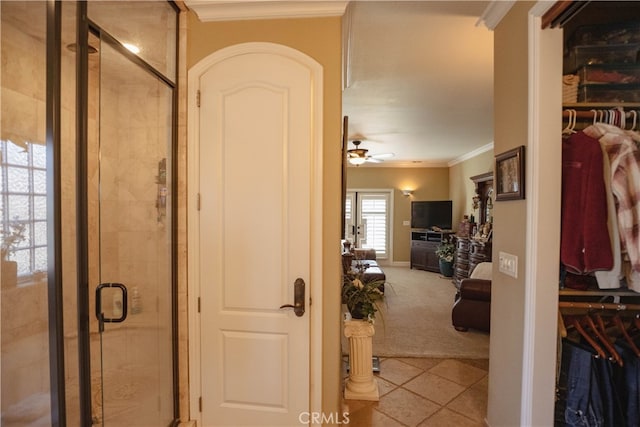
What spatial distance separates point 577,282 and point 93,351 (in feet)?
8.11

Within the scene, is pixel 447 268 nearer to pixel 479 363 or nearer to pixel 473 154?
pixel 473 154

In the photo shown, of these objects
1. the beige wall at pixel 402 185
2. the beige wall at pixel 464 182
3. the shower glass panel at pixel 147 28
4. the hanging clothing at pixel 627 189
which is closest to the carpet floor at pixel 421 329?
the hanging clothing at pixel 627 189

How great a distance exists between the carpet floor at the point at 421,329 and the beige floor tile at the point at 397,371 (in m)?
0.15

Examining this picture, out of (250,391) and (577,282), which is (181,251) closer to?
(250,391)

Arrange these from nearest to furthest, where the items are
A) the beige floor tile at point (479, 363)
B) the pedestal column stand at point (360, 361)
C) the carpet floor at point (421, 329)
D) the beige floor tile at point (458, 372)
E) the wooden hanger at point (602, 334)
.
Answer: the wooden hanger at point (602, 334) → the pedestal column stand at point (360, 361) → the beige floor tile at point (458, 372) → the beige floor tile at point (479, 363) → the carpet floor at point (421, 329)

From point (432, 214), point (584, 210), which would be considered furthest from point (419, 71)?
point (432, 214)

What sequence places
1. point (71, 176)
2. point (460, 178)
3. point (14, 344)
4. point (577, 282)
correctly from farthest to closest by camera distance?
point (460, 178) → point (577, 282) → point (14, 344) → point (71, 176)

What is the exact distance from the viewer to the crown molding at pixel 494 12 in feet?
5.63

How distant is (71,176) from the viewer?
126 cm

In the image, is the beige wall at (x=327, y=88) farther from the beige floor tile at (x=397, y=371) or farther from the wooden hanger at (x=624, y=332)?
the wooden hanger at (x=624, y=332)

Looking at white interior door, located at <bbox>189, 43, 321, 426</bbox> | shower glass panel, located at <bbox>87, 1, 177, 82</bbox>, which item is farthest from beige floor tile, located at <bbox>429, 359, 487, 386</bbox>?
shower glass panel, located at <bbox>87, 1, 177, 82</bbox>

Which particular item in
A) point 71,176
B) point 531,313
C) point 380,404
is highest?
point 71,176

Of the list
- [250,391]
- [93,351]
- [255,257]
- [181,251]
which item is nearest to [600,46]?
[255,257]

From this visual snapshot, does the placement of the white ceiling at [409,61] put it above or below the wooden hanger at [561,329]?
above
